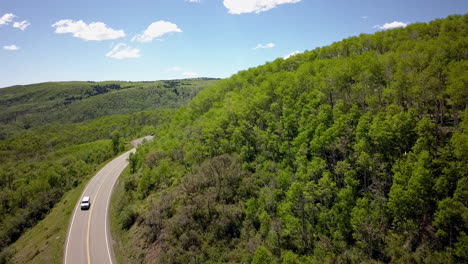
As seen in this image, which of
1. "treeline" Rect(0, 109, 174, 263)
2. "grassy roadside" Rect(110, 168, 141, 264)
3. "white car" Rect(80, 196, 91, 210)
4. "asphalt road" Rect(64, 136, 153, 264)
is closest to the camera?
"asphalt road" Rect(64, 136, 153, 264)

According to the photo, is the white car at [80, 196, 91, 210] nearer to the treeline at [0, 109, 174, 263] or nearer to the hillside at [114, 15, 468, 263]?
the hillside at [114, 15, 468, 263]

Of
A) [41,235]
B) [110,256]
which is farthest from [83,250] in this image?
[41,235]

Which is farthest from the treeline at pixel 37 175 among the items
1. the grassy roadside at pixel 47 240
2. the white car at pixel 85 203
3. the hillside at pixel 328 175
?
the hillside at pixel 328 175

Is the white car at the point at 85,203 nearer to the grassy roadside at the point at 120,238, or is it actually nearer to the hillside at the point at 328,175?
the grassy roadside at the point at 120,238

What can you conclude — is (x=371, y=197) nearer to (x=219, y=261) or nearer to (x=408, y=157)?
(x=408, y=157)

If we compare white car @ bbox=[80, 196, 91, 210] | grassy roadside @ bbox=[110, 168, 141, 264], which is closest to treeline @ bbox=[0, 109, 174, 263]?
white car @ bbox=[80, 196, 91, 210]

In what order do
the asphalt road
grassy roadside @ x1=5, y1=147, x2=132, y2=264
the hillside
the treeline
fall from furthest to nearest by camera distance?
the treeline < grassy roadside @ x1=5, y1=147, x2=132, y2=264 < the asphalt road < the hillside

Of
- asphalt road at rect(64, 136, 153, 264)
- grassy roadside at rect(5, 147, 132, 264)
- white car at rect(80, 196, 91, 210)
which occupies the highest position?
white car at rect(80, 196, 91, 210)
